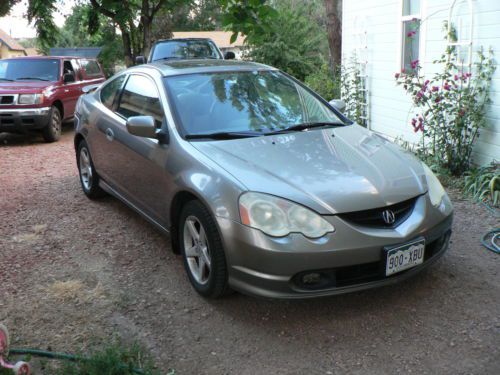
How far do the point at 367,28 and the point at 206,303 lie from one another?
256 inches

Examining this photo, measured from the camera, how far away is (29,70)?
11328 mm

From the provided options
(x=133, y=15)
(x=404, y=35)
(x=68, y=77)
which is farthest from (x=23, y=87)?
(x=133, y=15)

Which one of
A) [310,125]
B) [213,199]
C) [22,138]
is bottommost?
[22,138]

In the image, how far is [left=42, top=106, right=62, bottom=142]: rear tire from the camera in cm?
1066

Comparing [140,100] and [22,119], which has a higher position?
[140,100]

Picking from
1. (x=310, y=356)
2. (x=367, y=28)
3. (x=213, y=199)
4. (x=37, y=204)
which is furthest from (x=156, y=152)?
(x=367, y=28)

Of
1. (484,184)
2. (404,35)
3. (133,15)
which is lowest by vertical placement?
(484,184)

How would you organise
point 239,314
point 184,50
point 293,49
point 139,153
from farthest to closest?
point 293,49 < point 184,50 < point 139,153 < point 239,314

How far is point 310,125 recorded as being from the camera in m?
4.47

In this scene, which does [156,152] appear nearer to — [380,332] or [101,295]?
[101,295]

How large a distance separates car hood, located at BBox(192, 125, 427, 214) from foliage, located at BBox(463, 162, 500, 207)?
198 cm

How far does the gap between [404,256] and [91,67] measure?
11.2 meters

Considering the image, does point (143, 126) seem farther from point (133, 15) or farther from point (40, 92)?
point (133, 15)

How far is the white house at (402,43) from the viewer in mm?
6203
